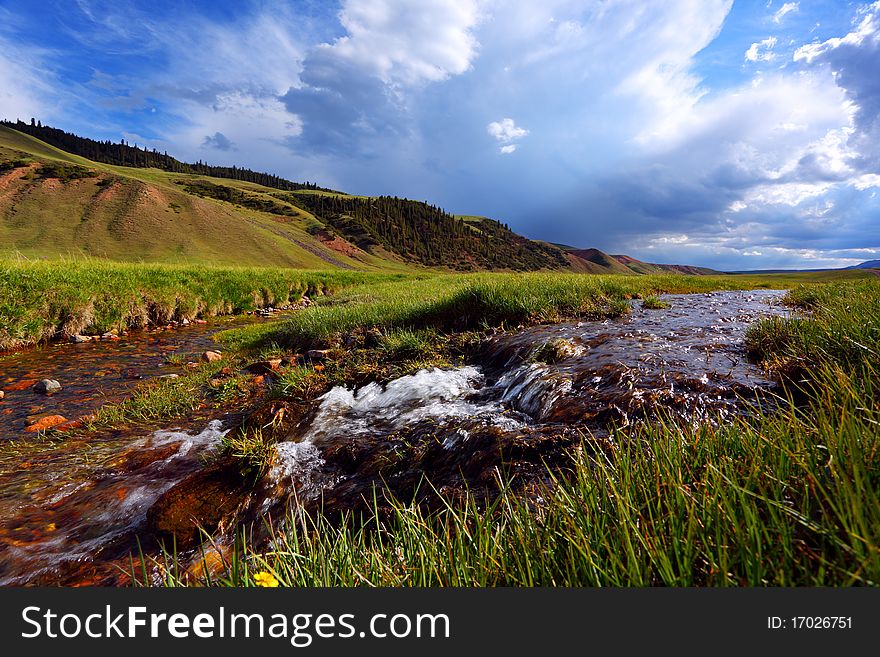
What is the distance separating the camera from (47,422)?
19.2ft

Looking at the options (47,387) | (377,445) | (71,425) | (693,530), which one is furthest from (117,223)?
(693,530)

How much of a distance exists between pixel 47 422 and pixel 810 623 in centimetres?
860

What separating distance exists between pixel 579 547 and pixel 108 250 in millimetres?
85504

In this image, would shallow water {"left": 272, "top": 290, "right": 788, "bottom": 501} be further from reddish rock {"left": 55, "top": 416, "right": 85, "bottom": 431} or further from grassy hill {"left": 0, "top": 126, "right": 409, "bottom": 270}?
grassy hill {"left": 0, "top": 126, "right": 409, "bottom": 270}

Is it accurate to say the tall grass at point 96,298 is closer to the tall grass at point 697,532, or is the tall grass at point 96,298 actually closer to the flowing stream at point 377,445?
the flowing stream at point 377,445

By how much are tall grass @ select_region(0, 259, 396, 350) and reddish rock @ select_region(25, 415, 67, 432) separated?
6119 millimetres

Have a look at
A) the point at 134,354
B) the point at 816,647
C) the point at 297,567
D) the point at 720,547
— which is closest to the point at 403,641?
the point at 297,567

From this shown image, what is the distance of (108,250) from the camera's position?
63.9 metres

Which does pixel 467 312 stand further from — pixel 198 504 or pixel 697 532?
pixel 697 532

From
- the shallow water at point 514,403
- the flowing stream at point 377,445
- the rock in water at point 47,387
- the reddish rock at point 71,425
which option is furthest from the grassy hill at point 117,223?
the shallow water at point 514,403

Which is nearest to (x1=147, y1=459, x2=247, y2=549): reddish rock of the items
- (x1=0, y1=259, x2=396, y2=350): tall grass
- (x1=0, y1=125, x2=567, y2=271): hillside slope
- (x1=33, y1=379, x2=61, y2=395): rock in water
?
(x1=33, y1=379, x2=61, y2=395): rock in water

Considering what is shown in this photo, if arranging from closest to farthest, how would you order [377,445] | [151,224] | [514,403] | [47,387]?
[377,445] → [514,403] → [47,387] → [151,224]

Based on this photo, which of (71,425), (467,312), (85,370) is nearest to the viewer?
(71,425)

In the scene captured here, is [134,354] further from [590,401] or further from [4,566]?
[590,401]
